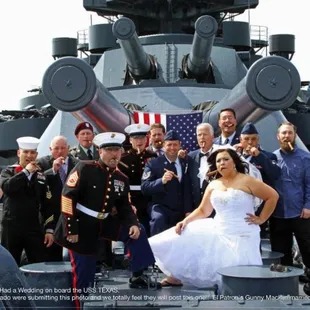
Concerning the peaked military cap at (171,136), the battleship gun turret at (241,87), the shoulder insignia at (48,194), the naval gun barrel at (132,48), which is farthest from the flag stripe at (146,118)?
the shoulder insignia at (48,194)

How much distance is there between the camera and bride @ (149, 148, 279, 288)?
3.71 m

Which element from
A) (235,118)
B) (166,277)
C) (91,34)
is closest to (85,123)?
(235,118)

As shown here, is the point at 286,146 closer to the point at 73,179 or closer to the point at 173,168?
the point at 173,168

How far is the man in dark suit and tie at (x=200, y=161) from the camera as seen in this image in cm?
442

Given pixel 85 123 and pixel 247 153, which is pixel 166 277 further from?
pixel 85 123

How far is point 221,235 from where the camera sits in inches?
149

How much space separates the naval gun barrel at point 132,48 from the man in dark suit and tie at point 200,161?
2039 millimetres

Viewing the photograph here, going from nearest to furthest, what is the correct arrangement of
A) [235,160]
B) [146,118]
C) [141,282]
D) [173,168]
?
[141,282] → [235,160] → [173,168] → [146,118]

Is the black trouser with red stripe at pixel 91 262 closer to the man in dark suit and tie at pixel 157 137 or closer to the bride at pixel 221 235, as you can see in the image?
the bride at pixel 221 235

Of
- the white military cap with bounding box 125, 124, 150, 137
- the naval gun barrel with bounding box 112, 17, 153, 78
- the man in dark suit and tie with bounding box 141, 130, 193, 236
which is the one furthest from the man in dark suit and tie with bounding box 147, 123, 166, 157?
the naval gun barrel with bounding box 112, 17, 153, 78

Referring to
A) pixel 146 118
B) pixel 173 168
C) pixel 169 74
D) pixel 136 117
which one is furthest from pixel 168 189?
pixel 169 74

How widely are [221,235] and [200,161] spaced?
80cm

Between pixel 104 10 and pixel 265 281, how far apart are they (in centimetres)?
861

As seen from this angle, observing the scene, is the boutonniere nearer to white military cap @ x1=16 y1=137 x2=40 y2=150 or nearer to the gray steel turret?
white military cap @ x1=16 y1=137 x2=40 y2=150
